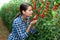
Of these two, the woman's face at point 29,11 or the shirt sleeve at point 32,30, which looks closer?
the woman's face at point 29,11

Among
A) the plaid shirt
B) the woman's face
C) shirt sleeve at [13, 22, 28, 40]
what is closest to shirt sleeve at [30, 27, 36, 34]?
the plaid shirt

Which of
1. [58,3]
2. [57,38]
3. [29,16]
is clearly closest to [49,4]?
[58,3]

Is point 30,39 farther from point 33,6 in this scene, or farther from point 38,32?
point 33,6

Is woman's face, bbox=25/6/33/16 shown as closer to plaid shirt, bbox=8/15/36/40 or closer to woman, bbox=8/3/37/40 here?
woman, bbox=8/3/37/40

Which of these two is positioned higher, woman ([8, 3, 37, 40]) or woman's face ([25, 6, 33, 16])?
woman's face ([25, 6, 33, 16])

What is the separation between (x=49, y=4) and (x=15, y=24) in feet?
2.55

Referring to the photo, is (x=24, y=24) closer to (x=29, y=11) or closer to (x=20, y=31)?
(x=20, y=31)

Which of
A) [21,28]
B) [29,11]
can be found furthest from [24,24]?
[29,11]

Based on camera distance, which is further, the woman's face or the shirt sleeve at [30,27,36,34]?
the shirt sleeve at [30,27,36,34]

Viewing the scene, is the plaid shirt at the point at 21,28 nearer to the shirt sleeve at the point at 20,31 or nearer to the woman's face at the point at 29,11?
the shirt sleeve at the point at 20,31

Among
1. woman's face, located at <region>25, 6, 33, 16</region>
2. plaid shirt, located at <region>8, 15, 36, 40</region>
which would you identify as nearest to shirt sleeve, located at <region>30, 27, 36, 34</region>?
plaid shirt, located at <region>8, 15, 36, 40</region>

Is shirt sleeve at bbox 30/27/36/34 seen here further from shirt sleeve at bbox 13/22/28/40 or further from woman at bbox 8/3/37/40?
shirt sleeve at bbox 13/22/28/40

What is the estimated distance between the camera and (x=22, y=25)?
4.70 metres

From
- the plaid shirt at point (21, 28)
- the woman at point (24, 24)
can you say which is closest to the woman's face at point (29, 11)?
the woman at point (24, 24)
